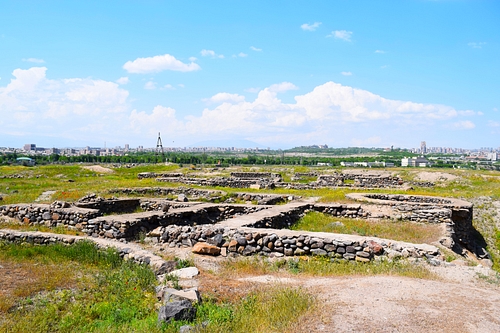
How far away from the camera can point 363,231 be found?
13469 mm

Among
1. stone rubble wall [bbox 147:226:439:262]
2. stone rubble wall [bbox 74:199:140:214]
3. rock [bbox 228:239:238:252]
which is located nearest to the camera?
stone rubble wall [bbox 147:226:439:262]

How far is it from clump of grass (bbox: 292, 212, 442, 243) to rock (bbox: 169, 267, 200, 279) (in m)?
6.67

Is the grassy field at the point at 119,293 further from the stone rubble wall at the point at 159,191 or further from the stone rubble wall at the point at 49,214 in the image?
the stone rubble wall at the point at 159,191

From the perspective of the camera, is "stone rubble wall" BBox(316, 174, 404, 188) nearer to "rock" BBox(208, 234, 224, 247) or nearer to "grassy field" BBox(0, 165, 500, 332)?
"rock" BBox(208, 234, 224, 247)

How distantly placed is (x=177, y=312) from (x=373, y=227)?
10379 mm

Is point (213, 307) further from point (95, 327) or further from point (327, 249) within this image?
point (327, 249)

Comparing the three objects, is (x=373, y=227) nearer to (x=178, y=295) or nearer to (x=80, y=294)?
(x=178, y=295)

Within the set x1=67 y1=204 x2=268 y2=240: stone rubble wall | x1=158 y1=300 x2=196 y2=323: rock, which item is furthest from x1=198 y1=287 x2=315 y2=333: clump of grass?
x1=67 y1=204 x2=268 y2=240: stone rubble wall

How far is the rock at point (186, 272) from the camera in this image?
7.93 m

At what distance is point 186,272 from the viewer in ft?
26.6

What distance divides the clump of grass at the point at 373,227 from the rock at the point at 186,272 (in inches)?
262

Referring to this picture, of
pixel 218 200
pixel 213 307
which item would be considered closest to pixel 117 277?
pixel 213 307

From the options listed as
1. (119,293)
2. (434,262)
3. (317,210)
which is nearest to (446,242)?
(434,262)

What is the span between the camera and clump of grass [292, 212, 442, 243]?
13180mm
